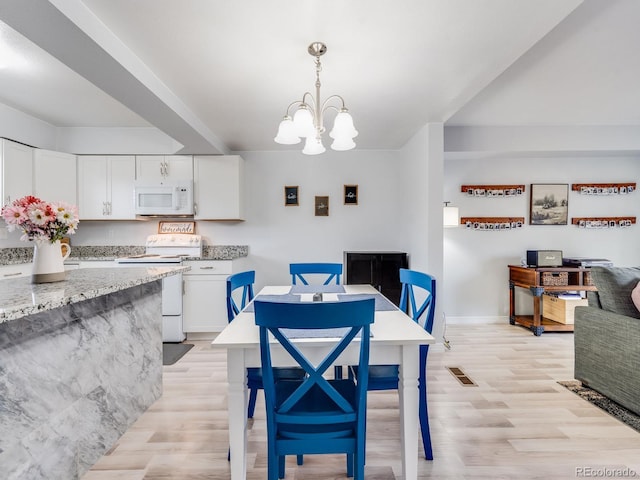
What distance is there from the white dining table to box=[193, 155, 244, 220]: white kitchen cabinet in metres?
2.75

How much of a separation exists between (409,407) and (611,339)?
1.82m

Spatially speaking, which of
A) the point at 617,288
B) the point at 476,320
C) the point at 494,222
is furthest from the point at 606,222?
the point at 617,288

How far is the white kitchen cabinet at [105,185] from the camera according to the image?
3.88 m

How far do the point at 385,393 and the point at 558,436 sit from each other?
1.05 m

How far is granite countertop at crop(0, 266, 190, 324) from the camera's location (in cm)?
108

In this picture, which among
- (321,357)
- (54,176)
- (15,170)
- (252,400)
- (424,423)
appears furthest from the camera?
(54,176)

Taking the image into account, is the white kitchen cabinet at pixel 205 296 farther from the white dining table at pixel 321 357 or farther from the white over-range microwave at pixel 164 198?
the white dining table at pixel 321 357

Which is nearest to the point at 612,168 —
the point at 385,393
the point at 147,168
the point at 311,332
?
the point at 385,393

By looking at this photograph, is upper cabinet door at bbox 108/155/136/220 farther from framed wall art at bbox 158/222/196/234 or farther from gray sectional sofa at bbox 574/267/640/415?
gray sectional sofa at bbox 574/267/640/415

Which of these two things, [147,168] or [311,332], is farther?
[147,168]

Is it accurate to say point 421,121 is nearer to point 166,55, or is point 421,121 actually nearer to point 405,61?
point 405,61

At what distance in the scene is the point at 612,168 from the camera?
4.29m

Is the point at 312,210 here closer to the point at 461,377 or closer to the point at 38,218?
the point at 461,377

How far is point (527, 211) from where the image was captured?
4.29 m
